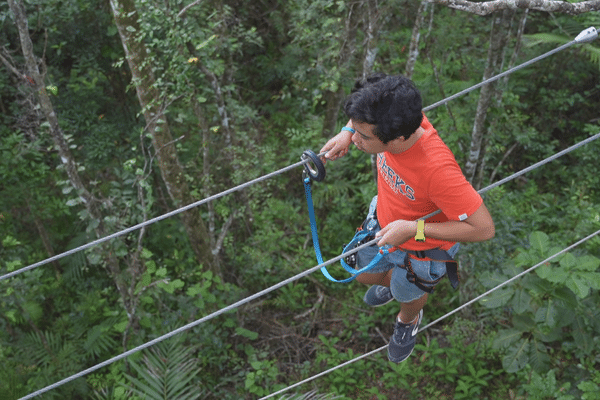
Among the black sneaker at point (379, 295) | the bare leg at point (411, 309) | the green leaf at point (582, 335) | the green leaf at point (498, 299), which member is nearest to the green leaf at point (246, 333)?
the black sneaker at point (379, 295)

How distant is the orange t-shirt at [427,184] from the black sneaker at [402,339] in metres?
0.85

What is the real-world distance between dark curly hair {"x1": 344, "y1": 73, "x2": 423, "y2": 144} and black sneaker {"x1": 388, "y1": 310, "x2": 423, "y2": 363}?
161 cm

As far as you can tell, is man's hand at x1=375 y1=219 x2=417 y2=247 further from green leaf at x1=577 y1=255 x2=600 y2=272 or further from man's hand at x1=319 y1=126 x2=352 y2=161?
green leaf at x1=577 y1=255 x2=600 y2=272

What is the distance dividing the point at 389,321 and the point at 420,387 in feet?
3.08

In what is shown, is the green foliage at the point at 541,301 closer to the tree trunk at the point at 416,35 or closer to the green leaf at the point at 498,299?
the green leaf at the point at 498,299

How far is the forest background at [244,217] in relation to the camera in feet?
15.4

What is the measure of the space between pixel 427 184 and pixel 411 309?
1.16 meters

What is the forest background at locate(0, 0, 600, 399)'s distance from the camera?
469 cm

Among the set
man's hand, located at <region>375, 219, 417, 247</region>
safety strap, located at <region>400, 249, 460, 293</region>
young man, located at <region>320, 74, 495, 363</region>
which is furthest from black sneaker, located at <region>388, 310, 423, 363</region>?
man's hand, located at <region>375, 219, 417, 247</region>

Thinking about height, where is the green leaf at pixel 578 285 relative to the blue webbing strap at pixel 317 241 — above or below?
below

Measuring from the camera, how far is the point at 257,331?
6094 mm

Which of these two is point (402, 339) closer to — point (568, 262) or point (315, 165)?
point (315, 165)

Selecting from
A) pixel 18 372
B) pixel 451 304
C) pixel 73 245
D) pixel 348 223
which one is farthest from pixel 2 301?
pixel 451 304

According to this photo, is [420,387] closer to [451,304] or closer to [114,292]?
[451,304]
